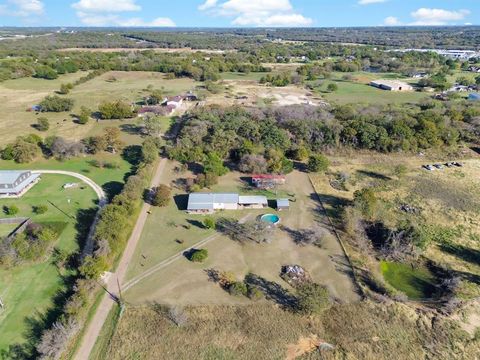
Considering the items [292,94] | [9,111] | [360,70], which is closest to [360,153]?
[292,94]

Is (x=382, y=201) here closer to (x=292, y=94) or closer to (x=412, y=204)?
(x=412, y=204)

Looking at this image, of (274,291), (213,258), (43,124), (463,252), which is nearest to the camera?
(274,291)

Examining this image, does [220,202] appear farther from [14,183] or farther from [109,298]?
[14,183]

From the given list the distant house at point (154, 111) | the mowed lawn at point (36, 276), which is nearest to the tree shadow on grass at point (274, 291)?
the mowed lawn at point (36, 276)

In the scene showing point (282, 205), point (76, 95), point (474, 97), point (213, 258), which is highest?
point (76, 95)

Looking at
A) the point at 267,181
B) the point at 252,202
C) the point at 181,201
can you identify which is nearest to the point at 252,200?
the point at 252,202

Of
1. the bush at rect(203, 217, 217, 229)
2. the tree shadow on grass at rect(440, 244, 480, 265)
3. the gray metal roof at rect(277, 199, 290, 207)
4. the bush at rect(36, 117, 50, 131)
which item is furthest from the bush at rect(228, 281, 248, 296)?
the bush at rect(36, 117, 50, 131)

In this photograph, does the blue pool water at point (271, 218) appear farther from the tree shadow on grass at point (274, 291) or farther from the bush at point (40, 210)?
the bush at point (40, 210)
